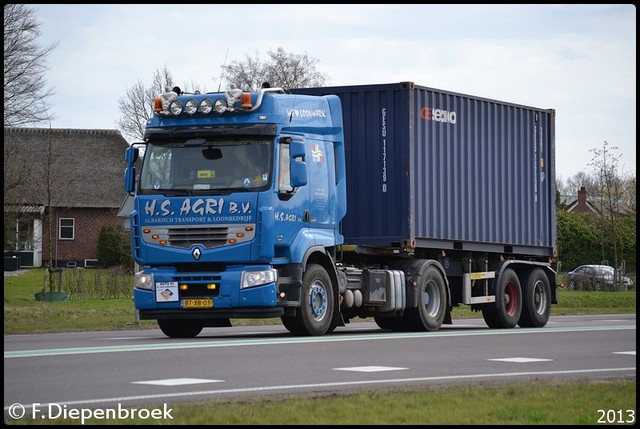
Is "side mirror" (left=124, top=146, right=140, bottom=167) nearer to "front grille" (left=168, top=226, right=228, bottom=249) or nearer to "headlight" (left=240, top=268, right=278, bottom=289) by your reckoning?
"front grille" (left=168, top=226, right=228, bottom=249)

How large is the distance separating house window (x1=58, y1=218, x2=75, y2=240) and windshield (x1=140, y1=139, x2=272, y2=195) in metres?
53.0

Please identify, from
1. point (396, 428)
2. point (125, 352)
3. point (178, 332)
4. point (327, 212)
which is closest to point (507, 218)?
point (327, 212)

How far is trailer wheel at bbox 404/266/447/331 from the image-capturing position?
950 inches

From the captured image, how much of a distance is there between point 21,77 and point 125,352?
98.0ft

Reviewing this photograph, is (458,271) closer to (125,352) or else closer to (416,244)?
(416,244)

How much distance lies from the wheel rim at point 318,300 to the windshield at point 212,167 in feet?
6.66

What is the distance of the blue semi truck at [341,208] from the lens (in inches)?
821

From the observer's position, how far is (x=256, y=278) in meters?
20.7

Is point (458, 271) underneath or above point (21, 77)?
underneath

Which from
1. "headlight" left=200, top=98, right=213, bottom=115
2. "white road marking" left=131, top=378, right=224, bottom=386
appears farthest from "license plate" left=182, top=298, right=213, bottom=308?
"white road marking" left=131, top=378, right=224, bottom=386

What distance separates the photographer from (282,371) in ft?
48.2

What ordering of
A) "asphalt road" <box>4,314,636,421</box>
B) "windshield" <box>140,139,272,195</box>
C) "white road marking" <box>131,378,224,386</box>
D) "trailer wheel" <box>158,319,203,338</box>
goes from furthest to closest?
"trailer wheel" <box>158,319,203,338</box>
"windshield" <box>140,139,272,195</box>
"white road marking" <box>131,378,224,386</box>
"asphalt road" <box>4,314,636,421</box>

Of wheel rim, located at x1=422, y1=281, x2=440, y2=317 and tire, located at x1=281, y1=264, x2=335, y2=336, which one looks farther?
wheel rim, located at x1=422, y1=281, x2=440, y2=317

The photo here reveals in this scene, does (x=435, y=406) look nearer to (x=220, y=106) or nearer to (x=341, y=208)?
(x=220, y=106)
